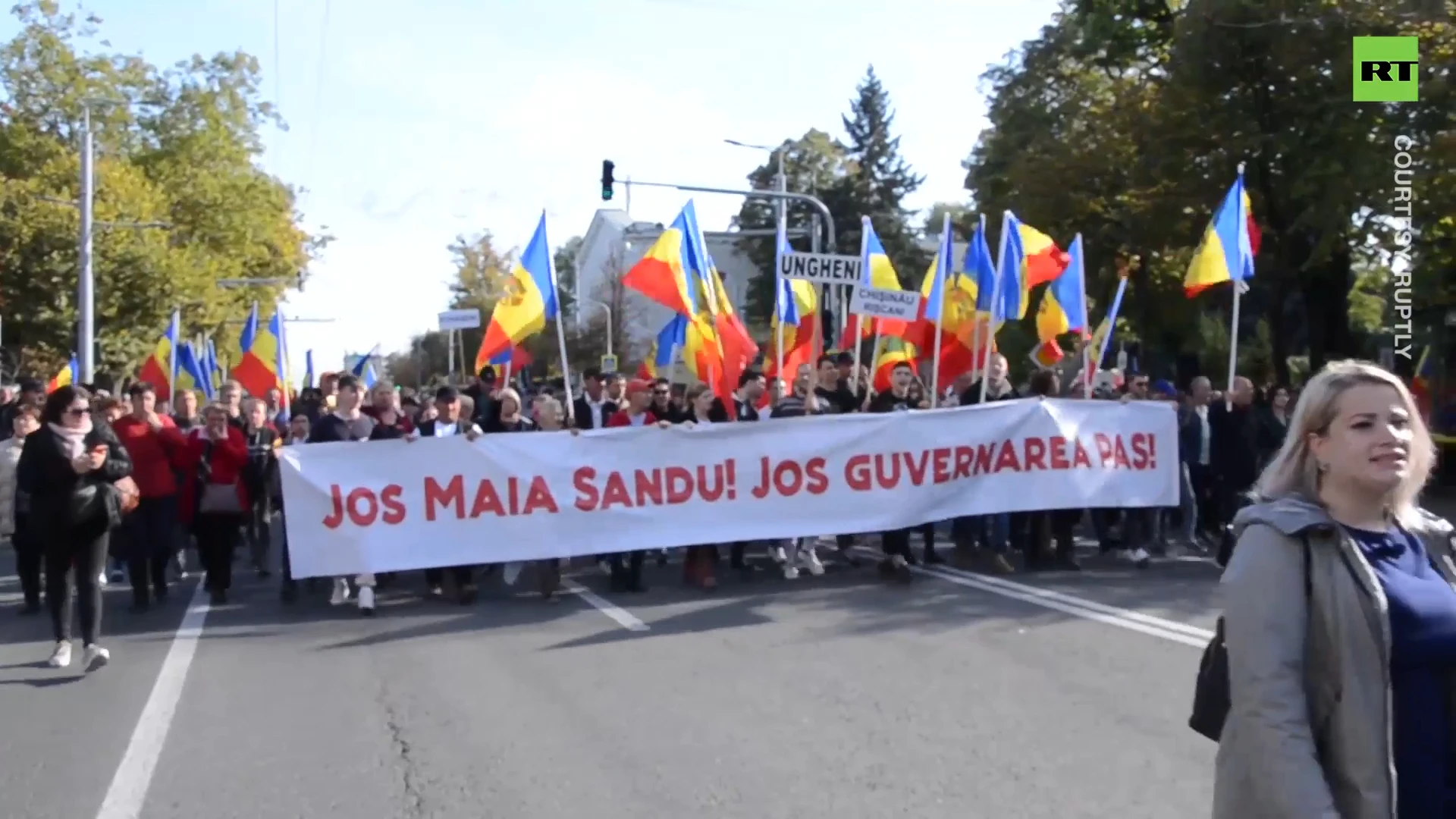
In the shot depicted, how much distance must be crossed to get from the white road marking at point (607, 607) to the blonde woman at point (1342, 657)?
311 inches

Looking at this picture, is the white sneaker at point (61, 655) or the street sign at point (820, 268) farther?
the street sign at point (820, 268)

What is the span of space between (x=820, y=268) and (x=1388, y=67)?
10791 mm

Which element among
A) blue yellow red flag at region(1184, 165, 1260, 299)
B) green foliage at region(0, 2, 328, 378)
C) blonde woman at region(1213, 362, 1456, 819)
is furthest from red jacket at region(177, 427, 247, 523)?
green foliage at region(0, 2, 328, 378)

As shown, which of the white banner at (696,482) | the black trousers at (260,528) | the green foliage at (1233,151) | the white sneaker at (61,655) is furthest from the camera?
the green foliage at (1233,151)

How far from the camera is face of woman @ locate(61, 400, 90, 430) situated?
30.7ft

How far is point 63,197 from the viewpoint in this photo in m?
43.1

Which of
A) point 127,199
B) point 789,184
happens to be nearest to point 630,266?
point 789,184

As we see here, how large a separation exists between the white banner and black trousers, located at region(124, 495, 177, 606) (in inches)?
49.0

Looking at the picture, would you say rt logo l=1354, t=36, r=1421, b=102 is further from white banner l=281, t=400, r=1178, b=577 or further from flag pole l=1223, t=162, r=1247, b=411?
white banner l=281, t=400, r=1178, b=577

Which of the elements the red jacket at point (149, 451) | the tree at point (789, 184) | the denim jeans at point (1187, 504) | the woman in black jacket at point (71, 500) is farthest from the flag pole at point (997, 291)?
Answer: the tree at point (789, 184)

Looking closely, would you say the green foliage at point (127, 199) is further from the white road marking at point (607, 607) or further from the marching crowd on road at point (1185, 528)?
the white road marking at point (607, 607)

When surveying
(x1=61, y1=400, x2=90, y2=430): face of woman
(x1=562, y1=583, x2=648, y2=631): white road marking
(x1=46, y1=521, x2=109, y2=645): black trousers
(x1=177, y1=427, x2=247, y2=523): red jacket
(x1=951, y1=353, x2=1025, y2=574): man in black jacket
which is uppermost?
(x1=61, y1=400, x2=90, y2=430): face of woman

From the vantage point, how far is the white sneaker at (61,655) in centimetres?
945

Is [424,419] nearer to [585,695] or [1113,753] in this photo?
[585,695]
